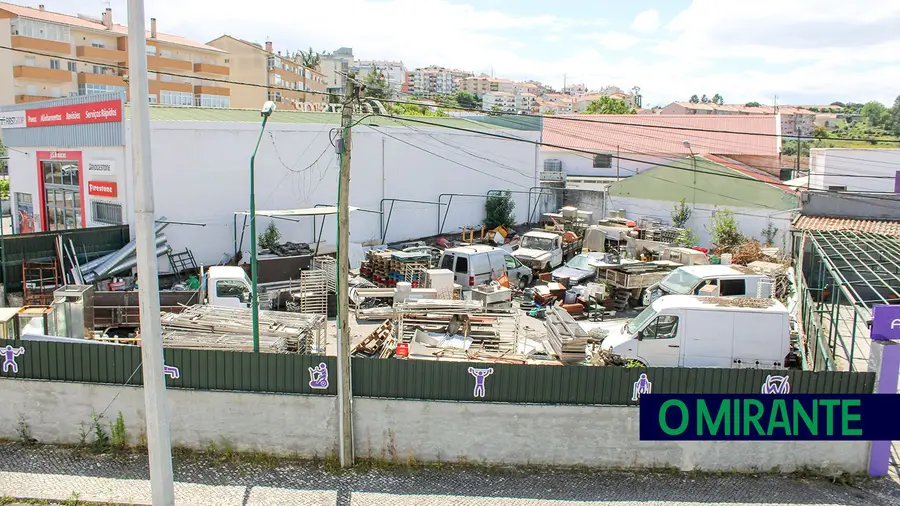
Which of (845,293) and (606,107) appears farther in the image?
(606,107)

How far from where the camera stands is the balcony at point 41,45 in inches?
2190

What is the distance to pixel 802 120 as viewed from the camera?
154 metres

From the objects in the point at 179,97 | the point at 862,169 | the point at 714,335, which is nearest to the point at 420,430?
the point at 714,335

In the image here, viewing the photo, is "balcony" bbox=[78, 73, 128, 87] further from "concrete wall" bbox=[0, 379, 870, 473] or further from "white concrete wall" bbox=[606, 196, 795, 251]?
"concrete wall" bbox=[0, 379, 870, 473]

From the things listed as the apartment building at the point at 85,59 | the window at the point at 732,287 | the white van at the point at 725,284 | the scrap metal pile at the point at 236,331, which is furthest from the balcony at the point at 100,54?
the window at the point at 732,287

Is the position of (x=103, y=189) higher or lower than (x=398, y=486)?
higher

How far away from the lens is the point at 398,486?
10.6 m

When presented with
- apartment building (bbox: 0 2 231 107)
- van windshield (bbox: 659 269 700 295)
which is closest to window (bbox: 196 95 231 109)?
apartment building (bbox: 0 2 231 107)

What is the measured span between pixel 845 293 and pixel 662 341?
3.58 meters

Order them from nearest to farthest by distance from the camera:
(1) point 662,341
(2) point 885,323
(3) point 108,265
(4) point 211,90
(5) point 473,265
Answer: (2) point 885,323 → (1) point 662,341 → (3) point 108,265 → (5) point 473,265 → (4) point 211,90

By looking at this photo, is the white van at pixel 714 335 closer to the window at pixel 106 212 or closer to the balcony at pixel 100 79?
the window at pixel 106 212

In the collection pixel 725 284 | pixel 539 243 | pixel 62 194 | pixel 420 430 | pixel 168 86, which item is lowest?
pixel 420 430

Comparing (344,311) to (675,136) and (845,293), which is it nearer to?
(845,293)

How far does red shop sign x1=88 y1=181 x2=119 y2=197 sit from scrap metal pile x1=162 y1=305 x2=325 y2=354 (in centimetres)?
1171
